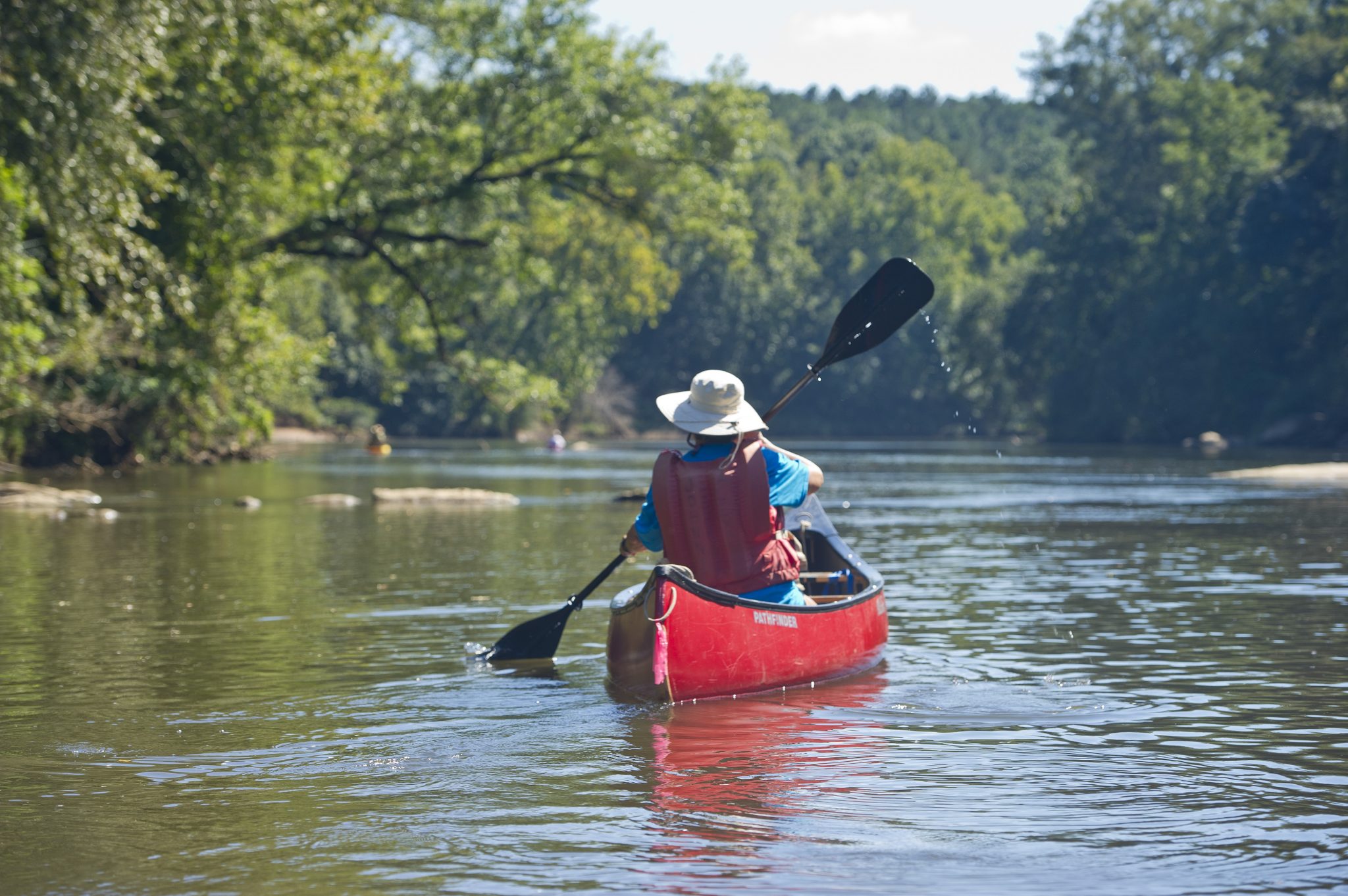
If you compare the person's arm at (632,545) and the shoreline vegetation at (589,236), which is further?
the shoreline vegetation at (589,236)

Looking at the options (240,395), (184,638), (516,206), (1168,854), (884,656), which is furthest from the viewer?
(516,206)

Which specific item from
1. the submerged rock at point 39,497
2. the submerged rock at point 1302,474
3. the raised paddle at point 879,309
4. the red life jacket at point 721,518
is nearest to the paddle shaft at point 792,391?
the raised paddle at point 879,309

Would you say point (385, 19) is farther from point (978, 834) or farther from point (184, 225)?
point (978, 834)

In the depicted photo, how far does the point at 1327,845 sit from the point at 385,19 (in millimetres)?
30359

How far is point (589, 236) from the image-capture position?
83.4 m

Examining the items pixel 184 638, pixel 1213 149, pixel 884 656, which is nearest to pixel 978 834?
pixel 884 656

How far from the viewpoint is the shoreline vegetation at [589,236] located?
2192 centimetres

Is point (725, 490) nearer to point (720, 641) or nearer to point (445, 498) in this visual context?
point (720, 641)

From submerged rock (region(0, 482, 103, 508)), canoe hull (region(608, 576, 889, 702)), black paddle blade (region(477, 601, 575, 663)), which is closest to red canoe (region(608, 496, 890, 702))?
canoe hull (region(608, 576, 889, 702))

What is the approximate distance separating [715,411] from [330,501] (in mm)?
19740

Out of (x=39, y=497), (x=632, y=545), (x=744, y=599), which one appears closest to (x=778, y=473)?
(x=744, y=599)

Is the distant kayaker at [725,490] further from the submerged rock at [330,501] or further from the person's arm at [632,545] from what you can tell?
the submerged rock at [330,501]

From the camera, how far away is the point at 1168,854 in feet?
20.1

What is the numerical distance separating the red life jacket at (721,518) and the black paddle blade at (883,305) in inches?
101
